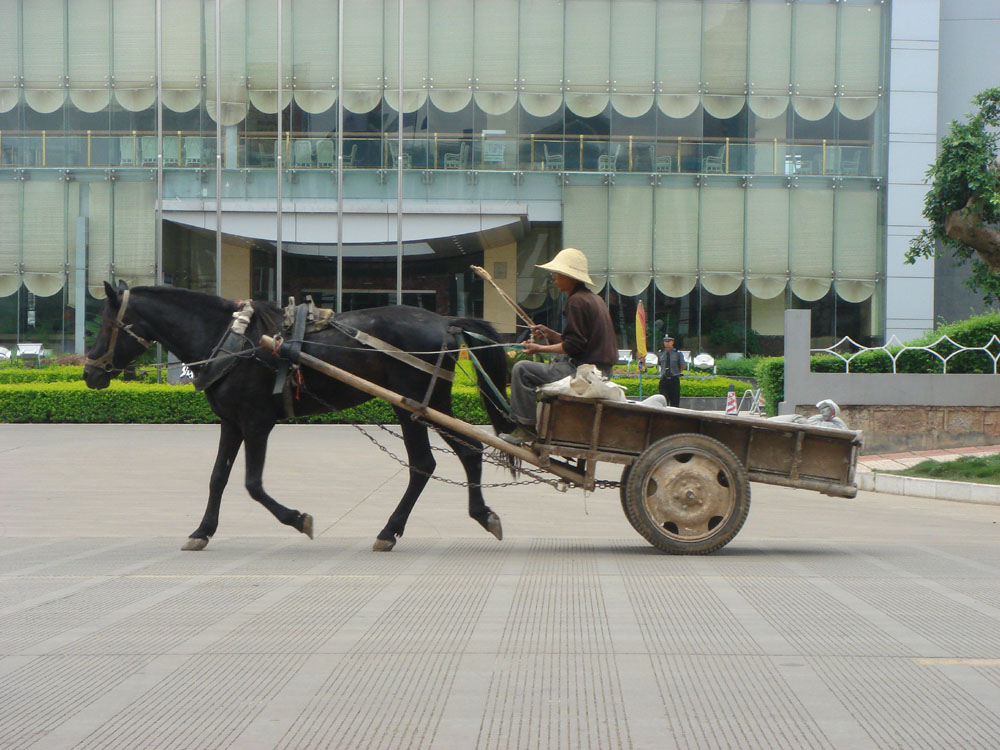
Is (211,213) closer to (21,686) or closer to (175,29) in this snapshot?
(175,29)

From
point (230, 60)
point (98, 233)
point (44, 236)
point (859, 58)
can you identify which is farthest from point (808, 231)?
point (44, 236)

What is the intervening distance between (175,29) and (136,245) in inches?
249

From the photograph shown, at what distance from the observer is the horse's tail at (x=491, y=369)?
30.9ft

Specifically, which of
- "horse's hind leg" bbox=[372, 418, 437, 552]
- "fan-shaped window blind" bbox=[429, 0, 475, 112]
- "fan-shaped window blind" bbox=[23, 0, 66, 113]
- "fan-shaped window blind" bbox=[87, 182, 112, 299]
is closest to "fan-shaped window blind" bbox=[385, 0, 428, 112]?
"fan-shaped window blind" bbox=[429, 0, 475, 112]

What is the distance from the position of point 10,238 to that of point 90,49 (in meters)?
5.98

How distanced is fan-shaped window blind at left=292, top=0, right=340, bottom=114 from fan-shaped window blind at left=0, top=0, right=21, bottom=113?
26.7 feet

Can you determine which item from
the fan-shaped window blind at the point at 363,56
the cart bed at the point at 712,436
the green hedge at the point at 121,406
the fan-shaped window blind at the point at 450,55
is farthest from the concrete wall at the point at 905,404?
the fan-shaped window blind at the point at 363,56

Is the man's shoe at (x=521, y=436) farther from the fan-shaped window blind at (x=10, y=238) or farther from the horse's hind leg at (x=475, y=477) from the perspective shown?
the fan-shaped window blind at (x=10, y=238)

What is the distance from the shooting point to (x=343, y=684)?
5.08 metres

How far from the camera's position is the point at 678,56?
33.8 m

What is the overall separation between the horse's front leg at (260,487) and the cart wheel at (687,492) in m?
2.59

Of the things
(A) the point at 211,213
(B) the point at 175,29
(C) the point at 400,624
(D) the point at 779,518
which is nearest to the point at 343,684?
(C) the point at 400,624

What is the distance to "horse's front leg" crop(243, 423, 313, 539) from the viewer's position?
9.14m

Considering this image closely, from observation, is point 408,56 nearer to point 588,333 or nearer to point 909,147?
point 909,147
